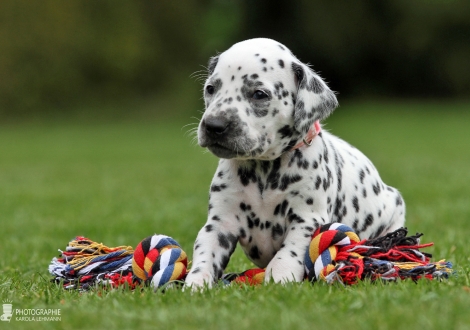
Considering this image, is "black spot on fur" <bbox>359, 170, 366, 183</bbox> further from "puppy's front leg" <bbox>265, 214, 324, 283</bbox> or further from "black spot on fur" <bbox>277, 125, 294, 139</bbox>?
"black spot on fur" <bbox>277, 125, 294, 139</bbox>

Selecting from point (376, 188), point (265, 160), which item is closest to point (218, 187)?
point (265, 160)

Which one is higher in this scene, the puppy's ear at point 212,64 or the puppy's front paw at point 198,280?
the puppy's ear at point 212,64

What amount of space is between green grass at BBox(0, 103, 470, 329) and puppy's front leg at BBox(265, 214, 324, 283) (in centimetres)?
30

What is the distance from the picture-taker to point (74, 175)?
632 inches

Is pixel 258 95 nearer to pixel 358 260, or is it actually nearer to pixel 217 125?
pixel 217 125

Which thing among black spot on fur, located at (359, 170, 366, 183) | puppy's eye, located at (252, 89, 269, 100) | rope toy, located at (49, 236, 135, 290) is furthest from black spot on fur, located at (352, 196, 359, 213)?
rope toy, located at (49, 236, 135, 290)

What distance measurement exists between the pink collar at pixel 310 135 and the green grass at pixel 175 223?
0.97 meters

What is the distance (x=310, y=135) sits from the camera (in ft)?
17.1

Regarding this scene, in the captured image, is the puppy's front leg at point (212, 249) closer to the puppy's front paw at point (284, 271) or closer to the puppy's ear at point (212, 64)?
the puppy's front paw at point (284, 271)

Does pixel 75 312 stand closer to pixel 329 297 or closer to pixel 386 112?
pixel 329 297

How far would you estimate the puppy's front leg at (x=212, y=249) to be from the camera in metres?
4.80

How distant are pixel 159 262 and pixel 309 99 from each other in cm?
144

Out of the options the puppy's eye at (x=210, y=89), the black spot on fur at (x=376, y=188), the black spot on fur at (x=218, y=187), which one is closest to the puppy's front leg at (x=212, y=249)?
the black spot on fur at (x=218, y=187)

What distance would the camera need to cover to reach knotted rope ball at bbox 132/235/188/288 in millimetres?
4738
